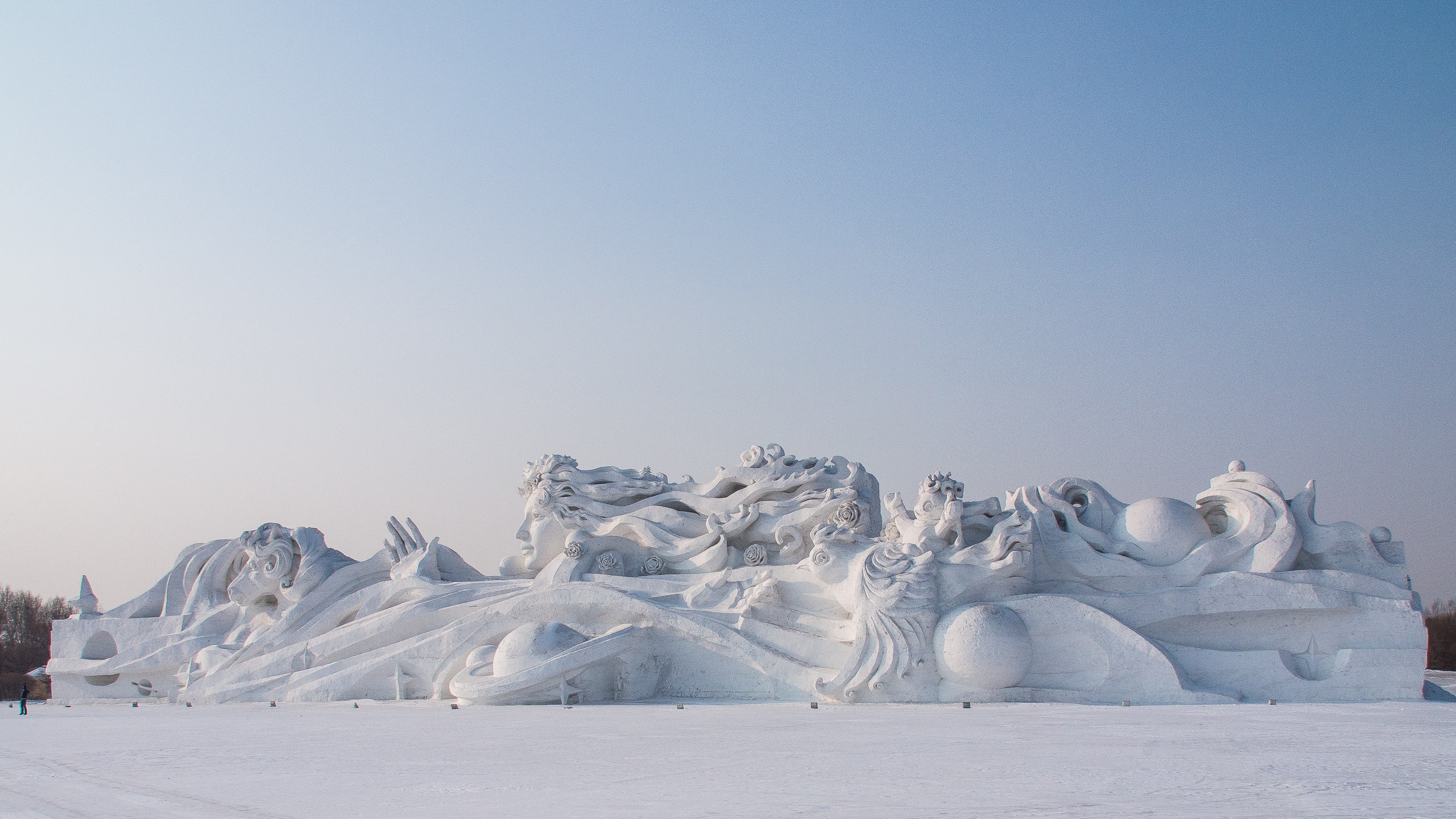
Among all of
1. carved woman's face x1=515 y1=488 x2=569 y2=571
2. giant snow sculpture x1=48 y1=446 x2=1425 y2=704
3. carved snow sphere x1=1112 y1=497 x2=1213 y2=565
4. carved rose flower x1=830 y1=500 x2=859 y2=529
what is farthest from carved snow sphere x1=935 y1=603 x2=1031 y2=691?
carved woman's face x1=515 y1=488 x2=569 y2=571

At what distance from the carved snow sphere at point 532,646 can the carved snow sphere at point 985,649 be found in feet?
8.56

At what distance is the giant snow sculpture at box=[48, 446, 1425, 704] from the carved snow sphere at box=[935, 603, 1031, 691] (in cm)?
2

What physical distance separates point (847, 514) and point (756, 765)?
5207 mm

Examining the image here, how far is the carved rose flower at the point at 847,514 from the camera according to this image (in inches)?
369

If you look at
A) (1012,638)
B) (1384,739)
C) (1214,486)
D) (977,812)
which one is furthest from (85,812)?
(1214,486)

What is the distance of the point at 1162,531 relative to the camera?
8.67m

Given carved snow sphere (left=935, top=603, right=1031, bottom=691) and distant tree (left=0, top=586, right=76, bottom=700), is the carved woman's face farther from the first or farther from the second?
distant tree (left=0, top=586, right=76, bottom=700)

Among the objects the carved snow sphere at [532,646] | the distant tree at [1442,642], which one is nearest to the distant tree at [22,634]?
the carved snow sphere at [532,646]

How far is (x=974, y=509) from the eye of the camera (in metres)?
8.89

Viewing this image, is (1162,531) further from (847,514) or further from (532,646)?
(532,646)

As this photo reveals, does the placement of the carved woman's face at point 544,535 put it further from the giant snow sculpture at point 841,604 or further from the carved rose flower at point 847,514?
the carved rose flower at point 847,514

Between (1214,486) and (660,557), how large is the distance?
4.49 m

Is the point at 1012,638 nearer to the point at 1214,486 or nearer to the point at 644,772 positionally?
the point at 1214,486

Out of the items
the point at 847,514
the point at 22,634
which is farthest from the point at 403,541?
the point at 22,634
